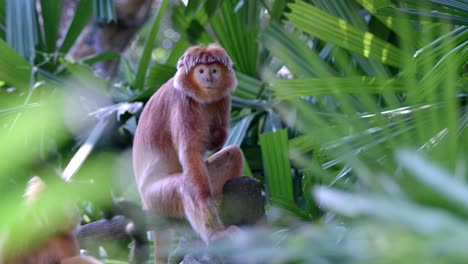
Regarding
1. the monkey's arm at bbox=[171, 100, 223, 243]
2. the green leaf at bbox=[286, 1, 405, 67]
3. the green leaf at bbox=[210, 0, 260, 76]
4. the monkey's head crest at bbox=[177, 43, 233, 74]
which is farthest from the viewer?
the green leaf at bbox=[210, 0, 260, 76]

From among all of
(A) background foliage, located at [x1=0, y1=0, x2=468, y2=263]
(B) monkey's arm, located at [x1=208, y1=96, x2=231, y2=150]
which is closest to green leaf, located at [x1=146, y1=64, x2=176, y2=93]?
(A) background foliage, located at [x1=0, y1=0, x2=468, y2=263]

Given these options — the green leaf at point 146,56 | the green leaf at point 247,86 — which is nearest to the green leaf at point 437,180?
the green leaf at point 247,86

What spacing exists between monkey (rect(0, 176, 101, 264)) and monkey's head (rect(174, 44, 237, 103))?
1.22 meters

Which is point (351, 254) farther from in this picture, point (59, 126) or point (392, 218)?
point (59, 126)

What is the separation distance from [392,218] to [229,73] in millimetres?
3180

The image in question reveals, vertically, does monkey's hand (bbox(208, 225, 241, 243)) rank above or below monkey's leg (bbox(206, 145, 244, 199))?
below

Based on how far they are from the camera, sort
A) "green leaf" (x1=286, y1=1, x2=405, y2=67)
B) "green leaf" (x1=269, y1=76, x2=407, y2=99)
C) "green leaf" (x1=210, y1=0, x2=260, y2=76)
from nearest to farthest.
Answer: "green leaf" (x1=269, y1=76, x2=407, y2=99) → "green leaf" (x1=286, y1=1, x2=405, y2=67) → "green leaf" (x1=210, y1=0, x2=260, y2=76)

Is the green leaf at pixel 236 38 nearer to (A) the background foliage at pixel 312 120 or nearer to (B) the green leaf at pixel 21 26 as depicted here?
(A) the background foliage at pixel 312 120

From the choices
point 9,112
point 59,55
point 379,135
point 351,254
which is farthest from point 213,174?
point 351,254

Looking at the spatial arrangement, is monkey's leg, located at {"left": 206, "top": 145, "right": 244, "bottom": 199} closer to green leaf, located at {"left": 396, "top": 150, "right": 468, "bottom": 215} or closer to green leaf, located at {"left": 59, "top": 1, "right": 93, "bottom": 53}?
green leaf, located at {"left": 59, "top": 1, "right": 93, "bottom": 53}

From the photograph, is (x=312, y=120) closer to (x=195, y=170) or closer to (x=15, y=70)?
(x=195, y=170)

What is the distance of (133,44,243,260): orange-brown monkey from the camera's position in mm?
3938

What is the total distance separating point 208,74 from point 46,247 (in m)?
1.48

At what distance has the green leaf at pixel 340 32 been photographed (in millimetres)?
3896
